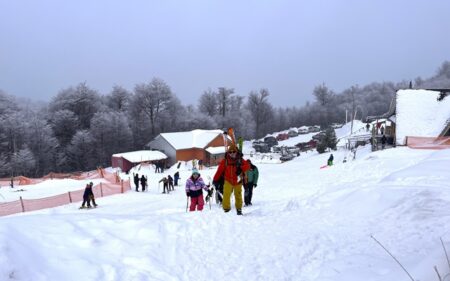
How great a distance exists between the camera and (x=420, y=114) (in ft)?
102

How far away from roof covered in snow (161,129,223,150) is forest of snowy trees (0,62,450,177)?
14.0m

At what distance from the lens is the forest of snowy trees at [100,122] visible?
2178 inches

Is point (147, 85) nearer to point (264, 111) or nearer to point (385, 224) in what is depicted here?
point (264, 111)

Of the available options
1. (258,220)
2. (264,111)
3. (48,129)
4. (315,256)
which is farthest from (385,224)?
(264,111)

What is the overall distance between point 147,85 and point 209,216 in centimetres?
7031

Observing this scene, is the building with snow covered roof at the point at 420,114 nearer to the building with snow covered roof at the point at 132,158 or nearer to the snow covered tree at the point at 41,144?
the building with snow covered roof at the point at 132,158

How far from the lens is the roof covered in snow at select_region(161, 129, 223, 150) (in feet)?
175

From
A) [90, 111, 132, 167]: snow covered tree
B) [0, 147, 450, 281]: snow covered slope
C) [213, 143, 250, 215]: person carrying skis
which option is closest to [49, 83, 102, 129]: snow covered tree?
[90, 111, 132, 167]: snow covered tree

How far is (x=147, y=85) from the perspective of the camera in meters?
75.6

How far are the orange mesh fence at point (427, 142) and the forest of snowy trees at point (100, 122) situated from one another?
34.4m

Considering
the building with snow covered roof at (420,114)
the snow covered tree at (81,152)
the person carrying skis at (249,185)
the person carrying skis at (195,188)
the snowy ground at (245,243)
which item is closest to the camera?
the snowy ground at (245,243)

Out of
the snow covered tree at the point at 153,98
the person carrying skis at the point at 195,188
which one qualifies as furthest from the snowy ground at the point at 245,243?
the snow covered tree at the point at 153,98

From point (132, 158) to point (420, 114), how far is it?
112 feet

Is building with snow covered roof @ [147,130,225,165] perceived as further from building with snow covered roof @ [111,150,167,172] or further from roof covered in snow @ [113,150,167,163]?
building with snow covered roof @ [111,150,167,172]
